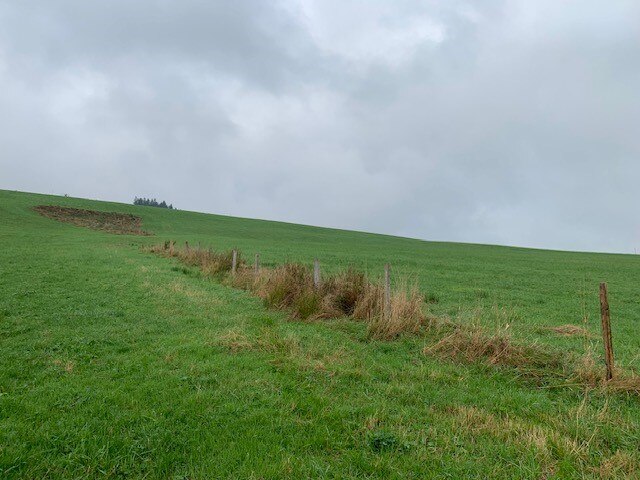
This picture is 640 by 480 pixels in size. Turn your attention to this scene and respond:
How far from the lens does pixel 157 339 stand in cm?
886

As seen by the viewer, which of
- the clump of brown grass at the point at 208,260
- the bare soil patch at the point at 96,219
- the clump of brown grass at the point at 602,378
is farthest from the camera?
the bare soil patch at the point at 96,219

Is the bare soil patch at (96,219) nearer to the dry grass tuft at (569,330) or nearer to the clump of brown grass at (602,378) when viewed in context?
the dry grass tuft at (569,330)

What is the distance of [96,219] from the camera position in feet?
195

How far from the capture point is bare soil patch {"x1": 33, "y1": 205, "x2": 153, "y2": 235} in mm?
Answer: 53969

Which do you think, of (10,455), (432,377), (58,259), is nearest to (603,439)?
(432,377)

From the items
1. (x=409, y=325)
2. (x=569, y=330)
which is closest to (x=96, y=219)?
(x=409, y=325)

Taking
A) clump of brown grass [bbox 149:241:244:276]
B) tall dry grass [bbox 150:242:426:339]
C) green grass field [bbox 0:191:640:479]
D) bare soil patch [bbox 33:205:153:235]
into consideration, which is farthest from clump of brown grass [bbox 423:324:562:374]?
bare soil patch [bbox 33:205:153:235]

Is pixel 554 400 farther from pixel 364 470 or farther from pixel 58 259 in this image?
pixel 58 259

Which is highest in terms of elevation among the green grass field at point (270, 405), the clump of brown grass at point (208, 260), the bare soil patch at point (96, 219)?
the bare soil patch at point (96, 219)

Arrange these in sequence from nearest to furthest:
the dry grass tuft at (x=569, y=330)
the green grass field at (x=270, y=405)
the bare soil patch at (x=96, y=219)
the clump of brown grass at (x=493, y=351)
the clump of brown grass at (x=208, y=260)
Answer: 1. the green grass field at (x=270, y=405)
2. the clump of brown grass at (x=493, y=351)
3. the dry grass tuft at (x=569, y=330)
4. the clump of brown grass at (x=208, y=260)
5. the bare soil patch at (x=96, y=219)

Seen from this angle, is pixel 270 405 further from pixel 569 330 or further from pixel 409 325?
pixel 569 330

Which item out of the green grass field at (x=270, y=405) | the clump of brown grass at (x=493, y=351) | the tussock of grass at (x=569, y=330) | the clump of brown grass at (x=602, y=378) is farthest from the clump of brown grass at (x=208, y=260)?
the clump of brown grass at (x=602, y=378)

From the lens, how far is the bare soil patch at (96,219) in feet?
177

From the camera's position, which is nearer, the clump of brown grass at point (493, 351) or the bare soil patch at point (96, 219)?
the clump of brown grass at point (493, 351)
